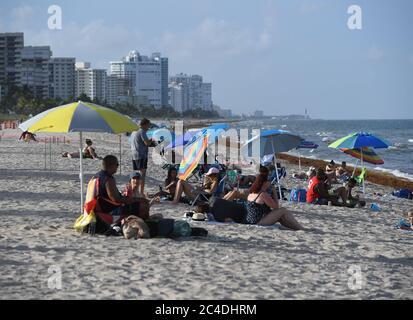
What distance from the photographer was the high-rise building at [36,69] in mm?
137000

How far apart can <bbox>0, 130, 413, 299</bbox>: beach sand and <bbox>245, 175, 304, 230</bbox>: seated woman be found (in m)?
0.15

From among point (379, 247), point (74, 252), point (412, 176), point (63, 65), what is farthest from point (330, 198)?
point (63, 65)

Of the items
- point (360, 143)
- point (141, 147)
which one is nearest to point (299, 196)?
point (360, 143)

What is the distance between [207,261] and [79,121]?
94.8 inches

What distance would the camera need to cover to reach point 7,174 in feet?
47.4

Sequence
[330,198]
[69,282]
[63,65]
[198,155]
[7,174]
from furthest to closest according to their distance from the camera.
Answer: [63,65], [7,174], [330,198], [198,155], [69,282]

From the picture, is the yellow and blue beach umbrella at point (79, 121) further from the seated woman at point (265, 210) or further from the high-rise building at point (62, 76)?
the high-rise building at point (62, 76)

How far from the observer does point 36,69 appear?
457 feet

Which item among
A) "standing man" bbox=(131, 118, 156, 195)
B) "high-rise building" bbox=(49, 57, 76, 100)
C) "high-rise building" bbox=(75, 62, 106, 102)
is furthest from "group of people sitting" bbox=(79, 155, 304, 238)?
"high-rise building" bbox=(75, 62, 106, 102)

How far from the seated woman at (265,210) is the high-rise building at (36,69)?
437ft

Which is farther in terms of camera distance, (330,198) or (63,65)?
(63,65)

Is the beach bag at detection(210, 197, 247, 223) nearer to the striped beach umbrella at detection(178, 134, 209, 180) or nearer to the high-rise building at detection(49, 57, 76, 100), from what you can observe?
the striped beach umbrella at detection(178, 134, 209, 180)
